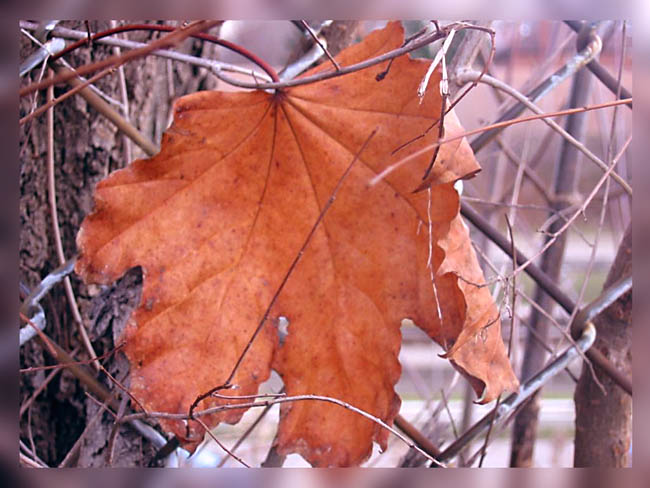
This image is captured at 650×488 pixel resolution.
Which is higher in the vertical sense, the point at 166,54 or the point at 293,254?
the point at 166,54

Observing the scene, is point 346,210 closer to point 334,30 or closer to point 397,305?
point 397,305

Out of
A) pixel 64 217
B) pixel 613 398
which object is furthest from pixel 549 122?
pixel 64 217

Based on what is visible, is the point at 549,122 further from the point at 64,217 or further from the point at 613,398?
the point at 64,217

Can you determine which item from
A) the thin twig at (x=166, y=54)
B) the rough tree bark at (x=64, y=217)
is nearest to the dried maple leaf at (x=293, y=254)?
the thin twig at (x=166, y=54)

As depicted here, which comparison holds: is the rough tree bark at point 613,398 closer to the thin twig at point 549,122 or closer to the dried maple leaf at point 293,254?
the thin twig at point 549,122

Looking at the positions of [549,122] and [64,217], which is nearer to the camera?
[549,122]

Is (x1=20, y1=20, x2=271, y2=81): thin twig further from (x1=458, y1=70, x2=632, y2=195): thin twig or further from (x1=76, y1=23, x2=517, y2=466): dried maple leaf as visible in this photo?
(x1=458, y1=70, x2=632, y2=195): thin twig

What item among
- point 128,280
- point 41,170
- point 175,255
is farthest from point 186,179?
point 41,170
